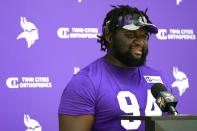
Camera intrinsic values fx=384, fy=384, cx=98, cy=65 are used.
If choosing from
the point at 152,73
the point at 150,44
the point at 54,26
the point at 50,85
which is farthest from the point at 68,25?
the point at 152,73

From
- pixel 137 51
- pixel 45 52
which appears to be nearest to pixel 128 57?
pixel 137 51

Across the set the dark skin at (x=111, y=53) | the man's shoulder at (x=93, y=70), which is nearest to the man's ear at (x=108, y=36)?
the dark skin at (x=111, y=53)

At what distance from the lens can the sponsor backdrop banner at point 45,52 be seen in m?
2.49

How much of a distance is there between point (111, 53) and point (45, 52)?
1.06 m

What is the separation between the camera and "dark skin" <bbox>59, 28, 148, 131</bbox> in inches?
55.5

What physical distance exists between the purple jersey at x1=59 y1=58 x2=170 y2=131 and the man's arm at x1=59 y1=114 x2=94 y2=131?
17 millimetres

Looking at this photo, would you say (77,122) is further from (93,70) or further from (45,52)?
(45,52)

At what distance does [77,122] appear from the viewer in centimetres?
141

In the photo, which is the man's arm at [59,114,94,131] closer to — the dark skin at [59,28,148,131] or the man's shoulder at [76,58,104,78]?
the dark skin at [59,28,148,131]

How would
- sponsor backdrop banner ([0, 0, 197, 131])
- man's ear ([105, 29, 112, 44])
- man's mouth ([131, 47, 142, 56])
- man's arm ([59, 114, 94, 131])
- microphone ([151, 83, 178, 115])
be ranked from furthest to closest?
sponsor backdrop banner ([0, 0, 197, 131]) → man's ear ([105, 29, 112, 44]) → man's mouth ([131, 47, 142, 56]) → man's arm ([59, 114, 94, 131]) → microphone ([151, 83, 178, 115])

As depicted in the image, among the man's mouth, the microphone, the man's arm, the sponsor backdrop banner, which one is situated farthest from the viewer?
the sponsor backdrop banner

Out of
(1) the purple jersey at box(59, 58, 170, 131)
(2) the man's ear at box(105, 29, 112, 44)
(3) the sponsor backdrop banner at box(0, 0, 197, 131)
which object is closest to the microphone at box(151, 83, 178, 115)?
(1) the purple jersey at box(59, 58, 170, 131)

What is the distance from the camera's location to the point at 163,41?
2830mm

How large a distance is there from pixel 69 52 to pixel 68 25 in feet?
0.61
